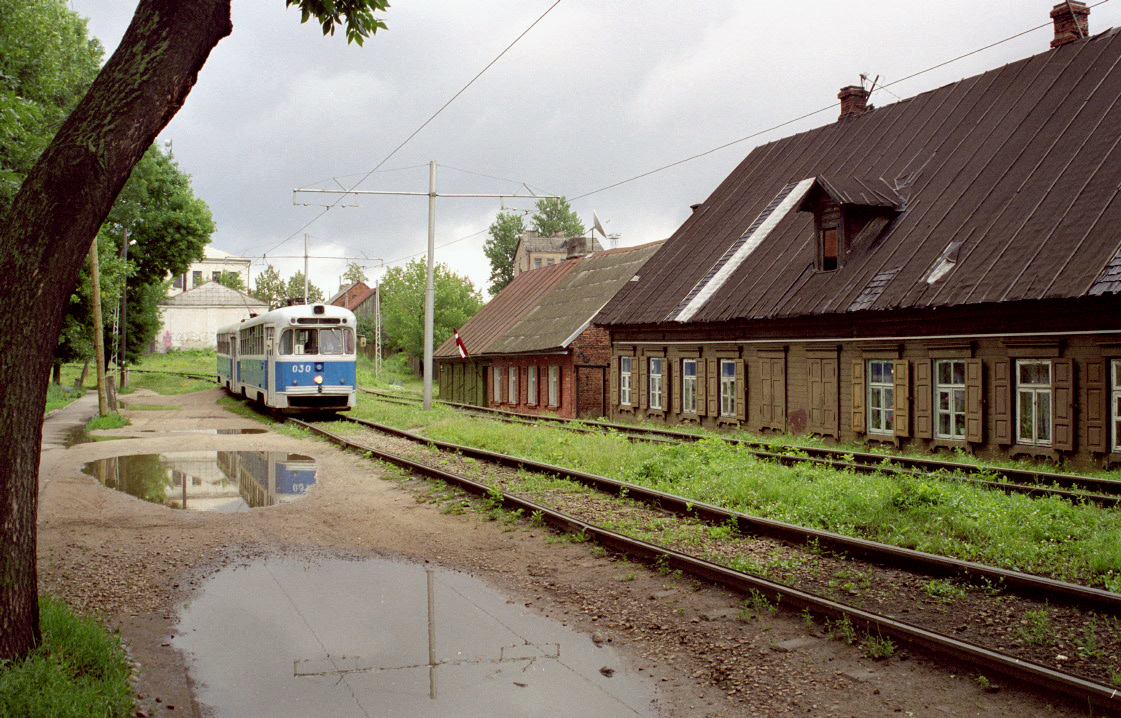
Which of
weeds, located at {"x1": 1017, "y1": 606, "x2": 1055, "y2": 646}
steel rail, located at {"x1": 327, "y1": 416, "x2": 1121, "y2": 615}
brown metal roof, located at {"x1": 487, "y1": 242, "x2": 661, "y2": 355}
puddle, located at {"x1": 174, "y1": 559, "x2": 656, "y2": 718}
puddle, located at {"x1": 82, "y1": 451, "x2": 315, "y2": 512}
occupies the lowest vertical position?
puddle, located at {"x1": 174, "y1": 559, "x2": 656, "y2": 718}

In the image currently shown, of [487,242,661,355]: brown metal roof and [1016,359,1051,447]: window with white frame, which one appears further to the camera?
[487,242,661,355]: brown metal roof

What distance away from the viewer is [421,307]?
71938 mm

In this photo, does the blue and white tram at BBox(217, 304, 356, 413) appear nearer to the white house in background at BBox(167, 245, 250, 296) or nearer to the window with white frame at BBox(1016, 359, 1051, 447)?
the window with white frame at BBox(1016, 359, 1051, 447)

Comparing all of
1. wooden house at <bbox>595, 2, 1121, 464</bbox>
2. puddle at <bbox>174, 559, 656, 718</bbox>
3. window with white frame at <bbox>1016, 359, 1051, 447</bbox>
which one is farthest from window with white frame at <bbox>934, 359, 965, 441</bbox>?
puddle at <bbox>174, 559, 656, 718</bbox>

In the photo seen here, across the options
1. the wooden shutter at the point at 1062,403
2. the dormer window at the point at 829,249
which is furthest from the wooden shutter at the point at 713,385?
the wooden shutter at the point at 1062,403

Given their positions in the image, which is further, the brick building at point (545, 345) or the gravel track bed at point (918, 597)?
the brick building at point (545, 345)

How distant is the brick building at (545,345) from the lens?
3225 centimetres

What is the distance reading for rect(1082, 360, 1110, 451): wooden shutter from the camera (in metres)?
14.8

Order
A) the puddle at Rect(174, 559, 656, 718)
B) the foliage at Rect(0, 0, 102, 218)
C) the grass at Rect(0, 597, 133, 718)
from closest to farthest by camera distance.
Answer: the grass at Rect(0, 597, 133, 718), the puddle at Rect(174, 559, 656, 718), the foliage at Rect(0, 0, 102, 218)

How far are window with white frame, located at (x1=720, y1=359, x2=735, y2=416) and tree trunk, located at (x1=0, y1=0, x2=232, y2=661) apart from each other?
19.5 m

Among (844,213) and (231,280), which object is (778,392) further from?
(231,280)

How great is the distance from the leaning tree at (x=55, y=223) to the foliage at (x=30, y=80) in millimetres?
6534

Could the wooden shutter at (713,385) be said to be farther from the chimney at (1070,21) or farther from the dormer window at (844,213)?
the chimney at (1070,21)

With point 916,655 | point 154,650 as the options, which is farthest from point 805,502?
point 154,650
